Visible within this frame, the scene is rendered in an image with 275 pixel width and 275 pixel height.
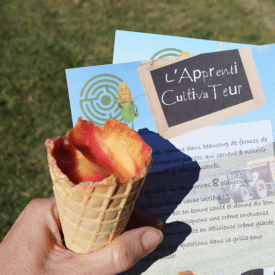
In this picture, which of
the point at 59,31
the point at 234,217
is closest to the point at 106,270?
the point at 234,217

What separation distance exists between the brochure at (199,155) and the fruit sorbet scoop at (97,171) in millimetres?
448

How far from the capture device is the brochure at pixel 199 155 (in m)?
1.51

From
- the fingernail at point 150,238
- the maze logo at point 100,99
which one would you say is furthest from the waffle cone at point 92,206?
the maze logo at point 100,99

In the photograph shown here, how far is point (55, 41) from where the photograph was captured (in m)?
2.40

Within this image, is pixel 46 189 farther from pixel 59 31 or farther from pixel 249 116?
pixel 249 116

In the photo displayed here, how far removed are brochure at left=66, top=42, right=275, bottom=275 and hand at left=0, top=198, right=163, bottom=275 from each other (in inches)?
12.2

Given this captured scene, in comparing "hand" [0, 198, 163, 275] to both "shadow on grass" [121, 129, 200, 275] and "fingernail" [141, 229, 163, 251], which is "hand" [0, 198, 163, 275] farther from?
"shadow on grass" [121, 129, 200, 275]

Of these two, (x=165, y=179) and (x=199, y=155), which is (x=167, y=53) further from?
(x=165, y=179)

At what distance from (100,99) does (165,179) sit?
1.80ft

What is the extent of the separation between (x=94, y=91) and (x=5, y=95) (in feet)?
3.76

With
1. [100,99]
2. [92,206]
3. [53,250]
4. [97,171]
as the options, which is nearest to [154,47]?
[100,99]

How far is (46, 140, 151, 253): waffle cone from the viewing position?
0.89m

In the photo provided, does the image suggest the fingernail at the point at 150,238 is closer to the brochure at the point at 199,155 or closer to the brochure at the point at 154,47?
the brochure at the point at 199,155

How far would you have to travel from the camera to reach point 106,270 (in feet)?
3.84
